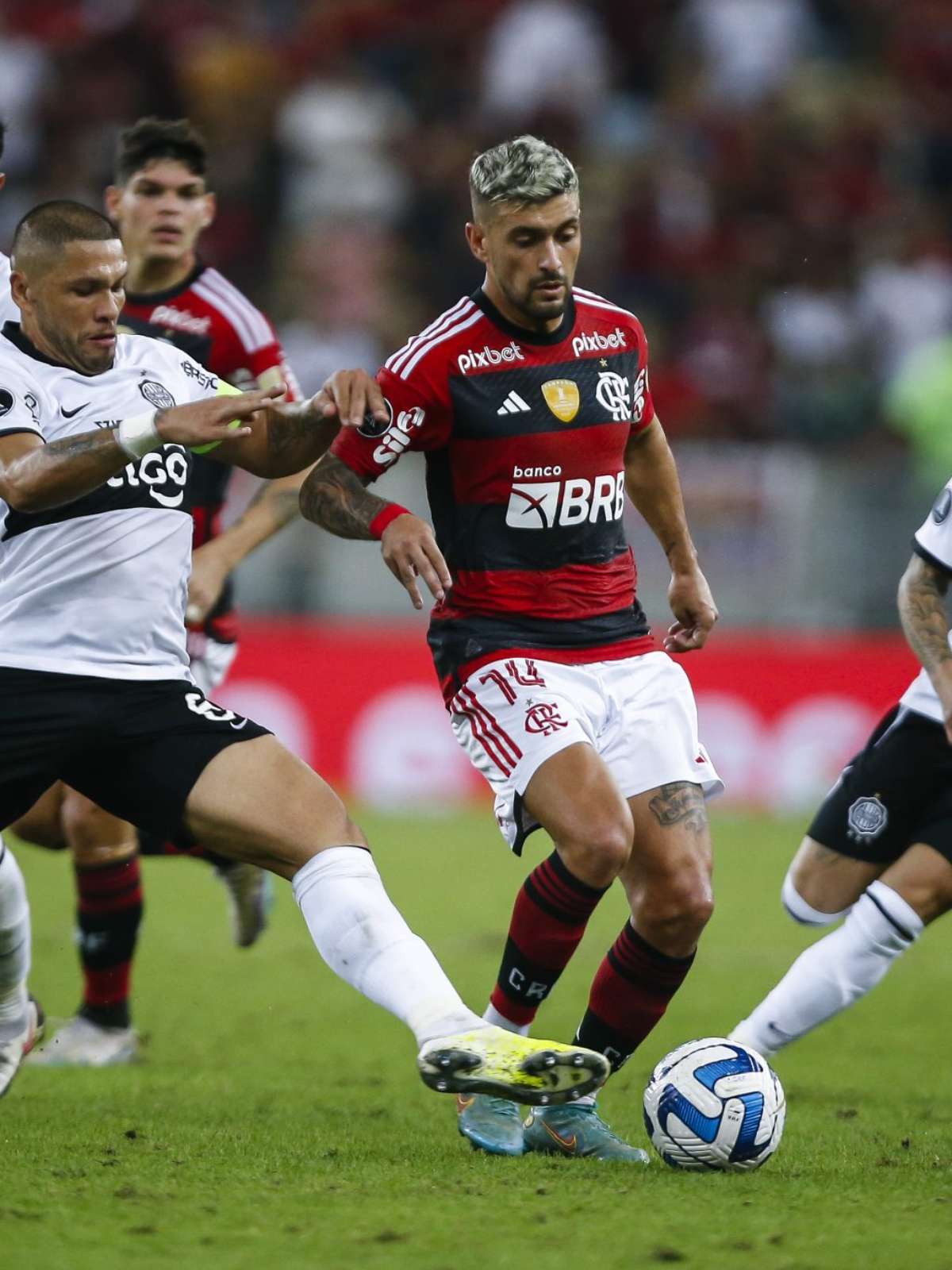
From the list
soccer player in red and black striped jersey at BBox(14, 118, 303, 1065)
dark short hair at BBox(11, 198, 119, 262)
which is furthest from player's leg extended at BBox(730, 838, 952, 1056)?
dark short hair at BBox(11, 198, 119, 262)

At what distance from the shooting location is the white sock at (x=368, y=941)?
14.4 feet

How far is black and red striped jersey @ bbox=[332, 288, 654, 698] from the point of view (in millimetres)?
5199

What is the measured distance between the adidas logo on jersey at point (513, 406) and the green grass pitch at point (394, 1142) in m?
1.92

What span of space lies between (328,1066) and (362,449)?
2.27 m

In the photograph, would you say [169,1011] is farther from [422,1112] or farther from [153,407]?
[153,407]

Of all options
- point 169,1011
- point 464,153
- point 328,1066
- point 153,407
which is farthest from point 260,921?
point 464,153

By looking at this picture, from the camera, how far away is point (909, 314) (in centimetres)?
1426

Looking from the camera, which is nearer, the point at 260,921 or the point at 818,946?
the point at 818,946

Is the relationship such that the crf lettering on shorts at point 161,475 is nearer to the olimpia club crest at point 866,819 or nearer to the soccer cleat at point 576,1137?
the soccer cleat at point 576,1137

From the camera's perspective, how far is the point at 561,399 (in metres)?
5.28

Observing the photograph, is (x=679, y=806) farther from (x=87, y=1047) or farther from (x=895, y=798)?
(x=87, y=1047)

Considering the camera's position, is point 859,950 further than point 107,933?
No

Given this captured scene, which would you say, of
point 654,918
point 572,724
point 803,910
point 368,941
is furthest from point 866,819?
point 368,941

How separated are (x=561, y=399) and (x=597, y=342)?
25cm
